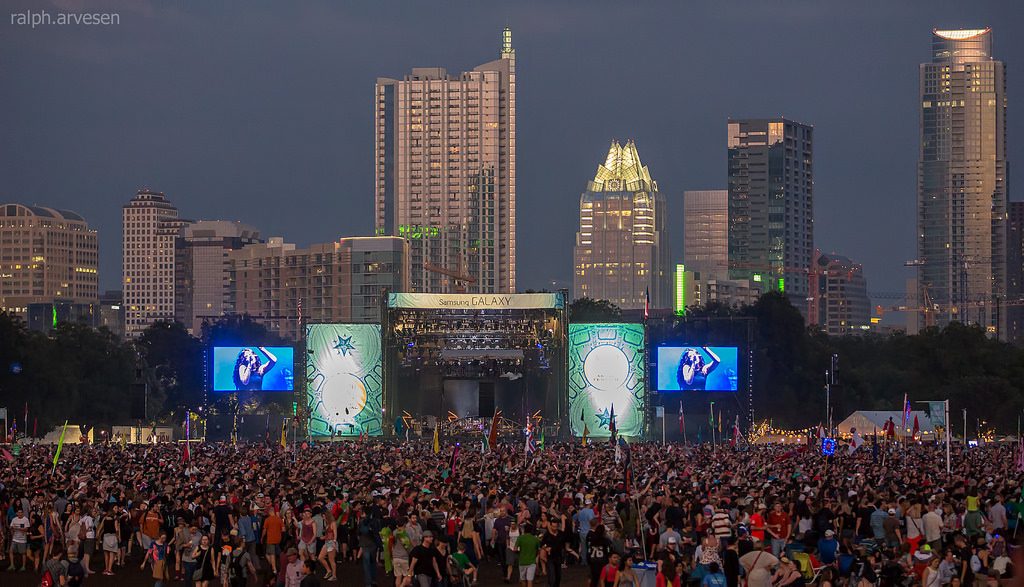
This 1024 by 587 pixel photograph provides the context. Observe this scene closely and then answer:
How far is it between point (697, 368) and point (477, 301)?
33.9ft

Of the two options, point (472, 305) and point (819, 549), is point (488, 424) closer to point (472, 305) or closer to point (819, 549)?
point (472, 305)

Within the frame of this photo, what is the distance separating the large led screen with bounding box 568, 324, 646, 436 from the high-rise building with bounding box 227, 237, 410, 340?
116813mm

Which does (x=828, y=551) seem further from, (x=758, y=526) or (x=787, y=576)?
(x=787, y=576)

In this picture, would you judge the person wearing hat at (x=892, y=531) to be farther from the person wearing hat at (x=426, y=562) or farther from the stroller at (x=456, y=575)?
the person wearing hat at (x=426, y=562)

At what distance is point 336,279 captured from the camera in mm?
187125

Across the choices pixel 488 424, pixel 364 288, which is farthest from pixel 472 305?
pixel 364 288

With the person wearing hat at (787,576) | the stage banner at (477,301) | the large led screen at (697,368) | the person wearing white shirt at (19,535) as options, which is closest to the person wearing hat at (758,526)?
the person wearing hat at (787,576)

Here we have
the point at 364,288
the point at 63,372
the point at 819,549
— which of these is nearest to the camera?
the point at 819,549

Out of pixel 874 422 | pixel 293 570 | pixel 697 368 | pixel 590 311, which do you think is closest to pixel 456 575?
pixel 293 570

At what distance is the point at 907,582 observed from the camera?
15.8 meters

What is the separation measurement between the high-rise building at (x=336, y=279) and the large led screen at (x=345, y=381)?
379 ft

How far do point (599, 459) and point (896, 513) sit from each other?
47.6 feet

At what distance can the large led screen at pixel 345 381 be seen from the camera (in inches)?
2330

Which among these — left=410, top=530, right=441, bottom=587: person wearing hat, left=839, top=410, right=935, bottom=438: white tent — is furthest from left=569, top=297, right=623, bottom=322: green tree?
left=410, top=530, right=441, bottom=587: person wearing hat
